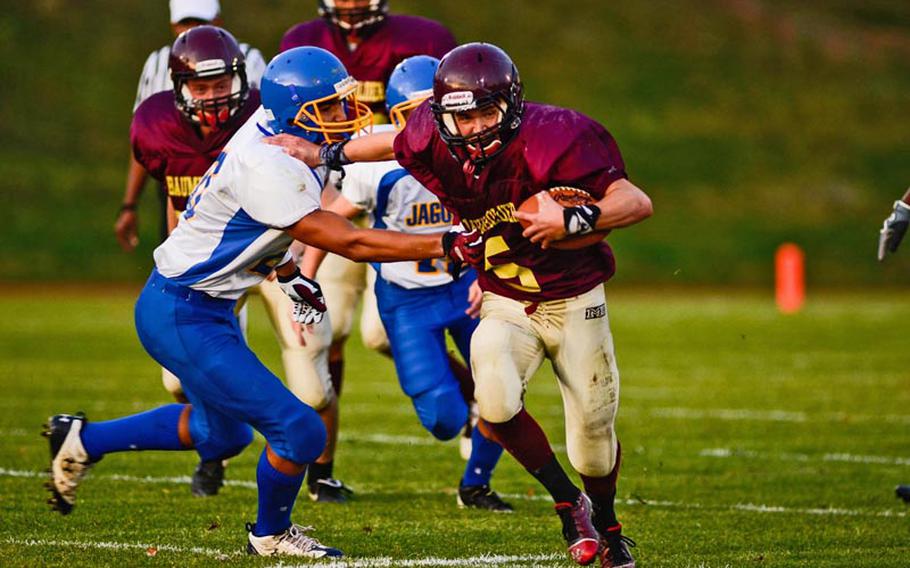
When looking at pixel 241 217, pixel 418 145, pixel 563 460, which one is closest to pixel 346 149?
pixel 418 145

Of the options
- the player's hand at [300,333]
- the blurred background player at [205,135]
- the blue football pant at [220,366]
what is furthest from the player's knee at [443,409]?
the blue football pant at [220,366]

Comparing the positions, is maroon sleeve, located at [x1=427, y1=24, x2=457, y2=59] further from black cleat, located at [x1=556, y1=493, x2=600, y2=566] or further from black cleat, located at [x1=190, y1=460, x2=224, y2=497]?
black cleat, located at [x1=556, y1=493, x2=600, y2=566]

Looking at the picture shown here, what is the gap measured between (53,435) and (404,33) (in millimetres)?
2817

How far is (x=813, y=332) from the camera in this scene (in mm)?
14609

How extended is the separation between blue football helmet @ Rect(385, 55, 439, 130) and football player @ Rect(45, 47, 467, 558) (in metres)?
0.90

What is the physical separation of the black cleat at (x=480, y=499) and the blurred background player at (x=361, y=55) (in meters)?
0.86

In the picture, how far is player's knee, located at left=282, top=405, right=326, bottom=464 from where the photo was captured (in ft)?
15.3

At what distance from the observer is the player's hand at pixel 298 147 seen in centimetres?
470

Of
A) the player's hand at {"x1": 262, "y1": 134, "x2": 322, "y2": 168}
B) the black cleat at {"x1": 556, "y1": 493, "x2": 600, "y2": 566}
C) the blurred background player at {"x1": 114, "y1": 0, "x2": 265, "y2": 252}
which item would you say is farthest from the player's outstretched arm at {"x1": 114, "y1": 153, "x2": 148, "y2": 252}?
the black cleat at {"x1": 556, "y1": 493, "x2": 600, "y2": 566}

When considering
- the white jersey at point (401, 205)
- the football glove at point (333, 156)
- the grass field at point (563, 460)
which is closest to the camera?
the football glove at point (333, 156)

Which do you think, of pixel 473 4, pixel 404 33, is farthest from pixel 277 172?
pixel 473 4

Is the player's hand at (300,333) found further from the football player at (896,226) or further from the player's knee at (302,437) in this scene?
the football player at (896,226)

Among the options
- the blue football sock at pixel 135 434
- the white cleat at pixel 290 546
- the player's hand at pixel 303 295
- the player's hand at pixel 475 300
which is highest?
the player's hand at pixel 303 295

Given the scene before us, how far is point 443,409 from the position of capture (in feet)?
19.7
